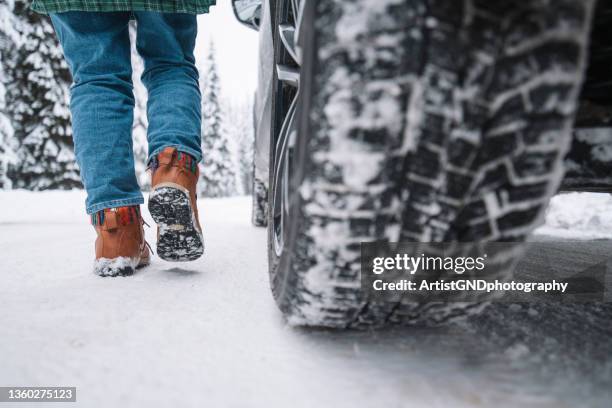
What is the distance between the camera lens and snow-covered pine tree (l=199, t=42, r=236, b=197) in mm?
18275

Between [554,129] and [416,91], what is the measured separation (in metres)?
0.14

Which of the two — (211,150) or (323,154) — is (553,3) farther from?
(211,150)

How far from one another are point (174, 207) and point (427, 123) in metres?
0.75

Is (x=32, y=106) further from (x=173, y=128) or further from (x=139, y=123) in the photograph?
(x=173, y=128)

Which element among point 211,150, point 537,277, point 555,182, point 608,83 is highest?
point 608,83

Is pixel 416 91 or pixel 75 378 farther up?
pixel 416 91

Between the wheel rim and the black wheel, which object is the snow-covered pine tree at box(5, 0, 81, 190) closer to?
the wheel rim

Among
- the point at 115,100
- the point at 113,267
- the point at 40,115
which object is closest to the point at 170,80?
the point at 115,100

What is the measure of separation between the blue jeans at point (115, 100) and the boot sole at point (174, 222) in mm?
145

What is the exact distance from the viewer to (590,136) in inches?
18.4

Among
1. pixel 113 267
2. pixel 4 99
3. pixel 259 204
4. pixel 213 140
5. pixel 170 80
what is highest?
pixel 4 99

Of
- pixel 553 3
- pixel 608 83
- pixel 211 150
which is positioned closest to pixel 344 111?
pixel 553 3

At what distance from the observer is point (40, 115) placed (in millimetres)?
9391

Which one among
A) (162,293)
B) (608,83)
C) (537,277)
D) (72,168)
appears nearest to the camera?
(608,83)
